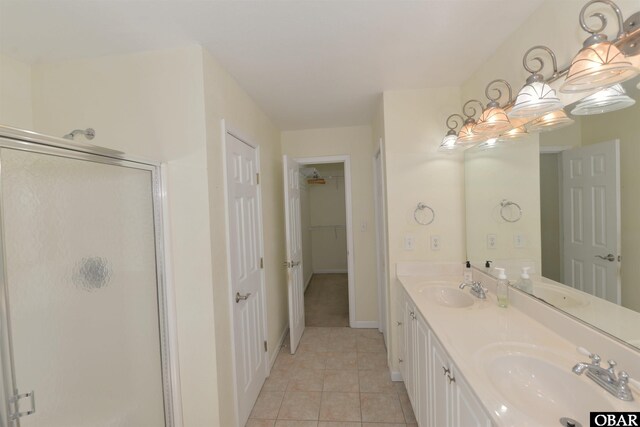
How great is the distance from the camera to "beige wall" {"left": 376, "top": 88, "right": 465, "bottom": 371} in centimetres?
213

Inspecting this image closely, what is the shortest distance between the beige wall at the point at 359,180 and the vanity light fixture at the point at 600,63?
89.0 inches

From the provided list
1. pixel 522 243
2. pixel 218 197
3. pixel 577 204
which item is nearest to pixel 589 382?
pixel 577 204

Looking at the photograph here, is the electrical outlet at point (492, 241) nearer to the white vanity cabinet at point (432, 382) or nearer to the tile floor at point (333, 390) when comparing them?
the white vanity cabinet at point (432, 382)

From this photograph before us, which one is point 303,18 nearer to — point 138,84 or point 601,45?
point 138,84

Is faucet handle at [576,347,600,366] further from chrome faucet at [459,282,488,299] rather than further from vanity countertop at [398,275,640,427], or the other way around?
chrome faucet at [459,282,488,299]

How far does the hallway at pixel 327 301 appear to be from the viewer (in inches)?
138

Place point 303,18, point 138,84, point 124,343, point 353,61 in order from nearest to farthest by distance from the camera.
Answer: point 303,18 < point 124,343 < point 138,84 < point 353,61

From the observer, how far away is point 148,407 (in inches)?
57.9

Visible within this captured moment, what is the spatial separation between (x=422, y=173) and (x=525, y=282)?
102cm

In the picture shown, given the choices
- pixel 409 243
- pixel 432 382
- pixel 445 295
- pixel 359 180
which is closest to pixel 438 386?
pixel 432 382

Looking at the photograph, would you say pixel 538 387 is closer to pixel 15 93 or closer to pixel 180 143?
pixel 180 143

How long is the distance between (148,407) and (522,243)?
232 cm

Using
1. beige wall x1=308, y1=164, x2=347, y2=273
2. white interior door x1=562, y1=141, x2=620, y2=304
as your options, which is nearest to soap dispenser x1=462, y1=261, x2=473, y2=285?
white interior door x1=562, y1=141, x2=620, y2=304

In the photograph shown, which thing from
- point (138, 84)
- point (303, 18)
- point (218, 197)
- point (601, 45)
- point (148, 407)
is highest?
point (303, 18)
